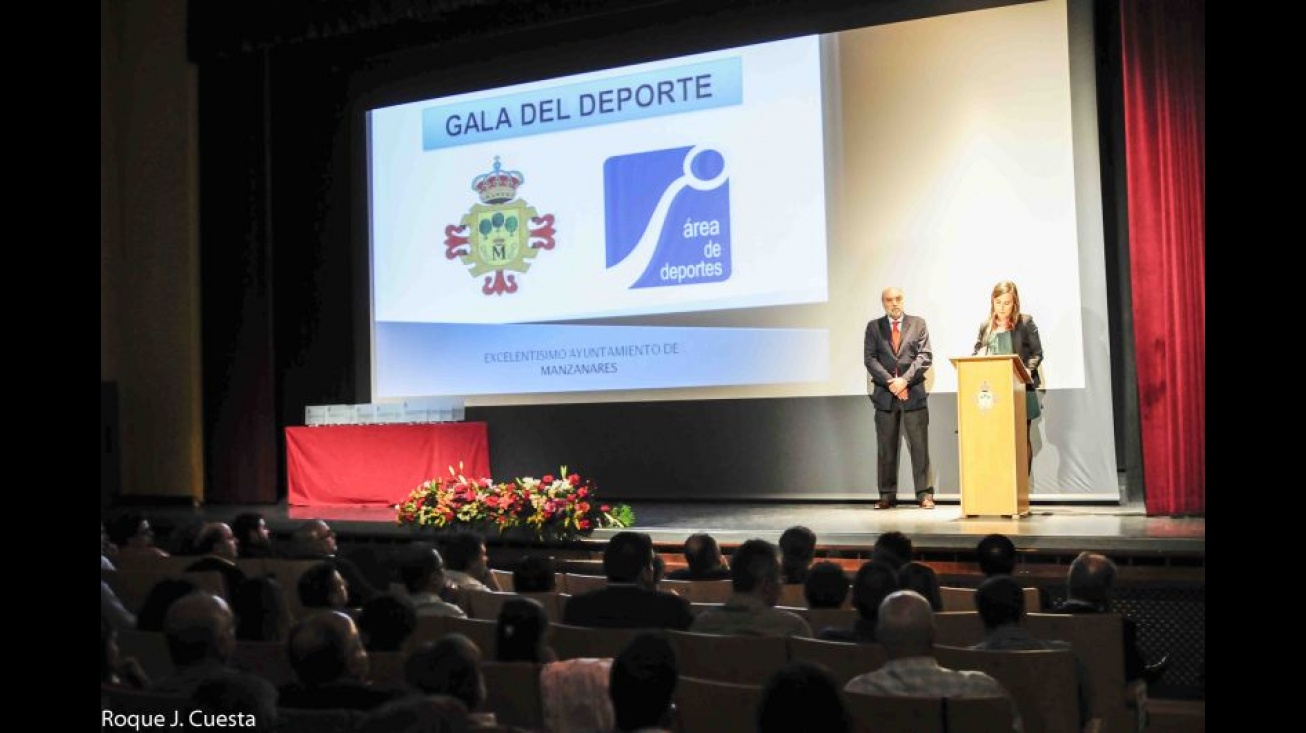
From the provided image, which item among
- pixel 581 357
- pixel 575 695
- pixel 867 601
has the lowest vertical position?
pixel 575 695

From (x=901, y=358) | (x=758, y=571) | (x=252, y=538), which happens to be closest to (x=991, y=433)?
(x=901, y=358)

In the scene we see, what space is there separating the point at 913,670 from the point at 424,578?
64.5 inches

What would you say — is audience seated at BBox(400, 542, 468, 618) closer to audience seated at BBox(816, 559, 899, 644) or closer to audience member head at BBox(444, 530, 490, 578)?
audience member head at BBox(444, 530, 490, 578)

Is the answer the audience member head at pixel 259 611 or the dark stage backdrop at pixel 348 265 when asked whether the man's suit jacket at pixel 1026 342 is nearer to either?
the dark stage backdrop at pixel 348 265

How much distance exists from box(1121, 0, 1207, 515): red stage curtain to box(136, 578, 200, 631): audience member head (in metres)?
5.38

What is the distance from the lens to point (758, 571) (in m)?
3.50

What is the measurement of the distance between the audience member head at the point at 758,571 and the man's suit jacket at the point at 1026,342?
166 inches

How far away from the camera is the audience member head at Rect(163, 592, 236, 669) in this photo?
8.86 ft

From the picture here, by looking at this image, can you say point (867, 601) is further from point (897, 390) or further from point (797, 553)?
point (897, 390)

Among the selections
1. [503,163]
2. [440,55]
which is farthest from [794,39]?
[440,55]

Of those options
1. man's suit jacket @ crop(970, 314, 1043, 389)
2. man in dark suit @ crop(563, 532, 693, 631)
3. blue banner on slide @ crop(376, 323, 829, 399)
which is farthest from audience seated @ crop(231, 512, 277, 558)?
man's suit jacket @ crop(970, 314, 1043, 389)

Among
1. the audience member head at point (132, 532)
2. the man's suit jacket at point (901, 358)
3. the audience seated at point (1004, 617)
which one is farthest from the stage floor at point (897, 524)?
the audience seated at point (1004, 617)
